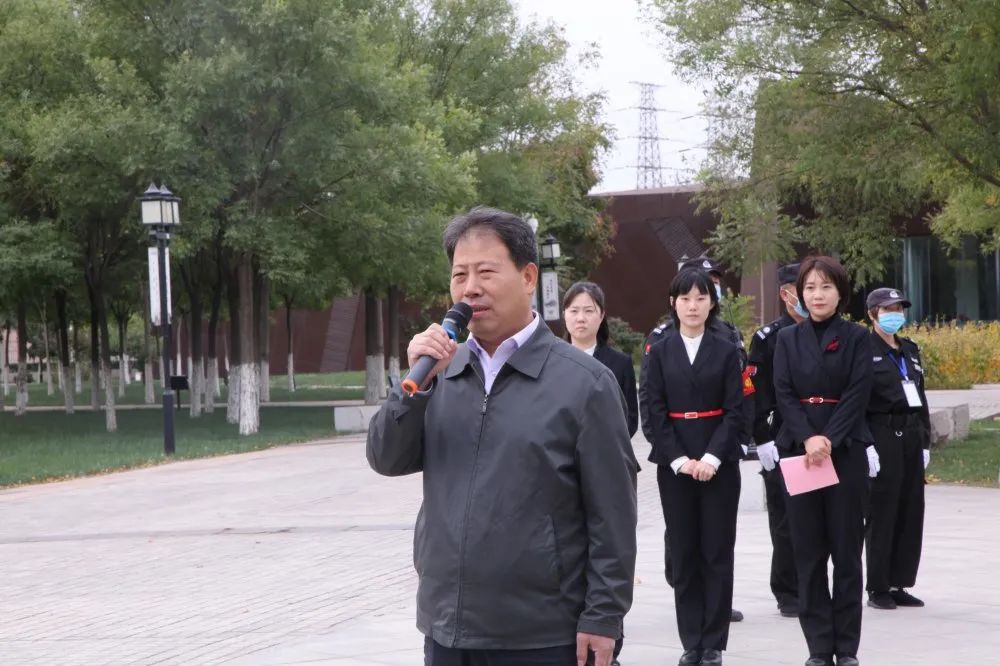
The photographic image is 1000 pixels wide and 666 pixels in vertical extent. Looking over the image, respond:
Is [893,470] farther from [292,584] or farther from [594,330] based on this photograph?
[292,584]

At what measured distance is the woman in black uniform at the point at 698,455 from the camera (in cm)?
683

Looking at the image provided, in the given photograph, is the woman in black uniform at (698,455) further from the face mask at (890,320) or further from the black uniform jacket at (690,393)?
the face mask at (890,320)

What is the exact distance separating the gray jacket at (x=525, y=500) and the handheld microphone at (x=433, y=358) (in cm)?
8

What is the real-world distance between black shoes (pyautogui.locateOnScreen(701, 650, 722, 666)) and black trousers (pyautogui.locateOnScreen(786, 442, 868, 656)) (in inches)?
16.6

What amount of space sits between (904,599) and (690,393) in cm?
228

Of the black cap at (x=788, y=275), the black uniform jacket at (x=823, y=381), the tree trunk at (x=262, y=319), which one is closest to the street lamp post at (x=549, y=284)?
the tree trunk at (x=262, y=319)

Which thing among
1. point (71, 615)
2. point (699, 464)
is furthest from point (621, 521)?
point (71, 615)

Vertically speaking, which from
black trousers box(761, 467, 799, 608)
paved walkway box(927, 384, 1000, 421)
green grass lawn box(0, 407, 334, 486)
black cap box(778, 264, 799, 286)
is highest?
black cap box(778, 264, 799, 286)

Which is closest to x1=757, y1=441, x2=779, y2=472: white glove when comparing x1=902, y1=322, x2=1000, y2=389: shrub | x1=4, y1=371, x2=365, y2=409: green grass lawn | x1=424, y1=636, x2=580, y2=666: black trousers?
x1=424, y1=636, x2=580, y2=666: black trousers

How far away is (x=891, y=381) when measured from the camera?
8359mm

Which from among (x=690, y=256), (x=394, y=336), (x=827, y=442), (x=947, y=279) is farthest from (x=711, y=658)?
(x=690, y=256)

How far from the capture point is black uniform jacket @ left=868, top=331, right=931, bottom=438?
835cm

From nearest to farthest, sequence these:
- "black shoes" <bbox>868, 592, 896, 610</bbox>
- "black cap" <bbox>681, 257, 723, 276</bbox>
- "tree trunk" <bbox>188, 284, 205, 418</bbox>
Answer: "black cap" <bbox>681, 257, 723, 276</bbox> → "black shoes" <bbox>868, 592, 896, 610</bbox> → "tree trunk" <bbox>188, 284, 205, 418</bbox>

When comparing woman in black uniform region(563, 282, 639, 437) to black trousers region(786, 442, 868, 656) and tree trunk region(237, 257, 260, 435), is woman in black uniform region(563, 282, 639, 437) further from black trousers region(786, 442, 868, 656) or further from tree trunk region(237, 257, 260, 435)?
tree trunk region(237, 257, 260, 435)
